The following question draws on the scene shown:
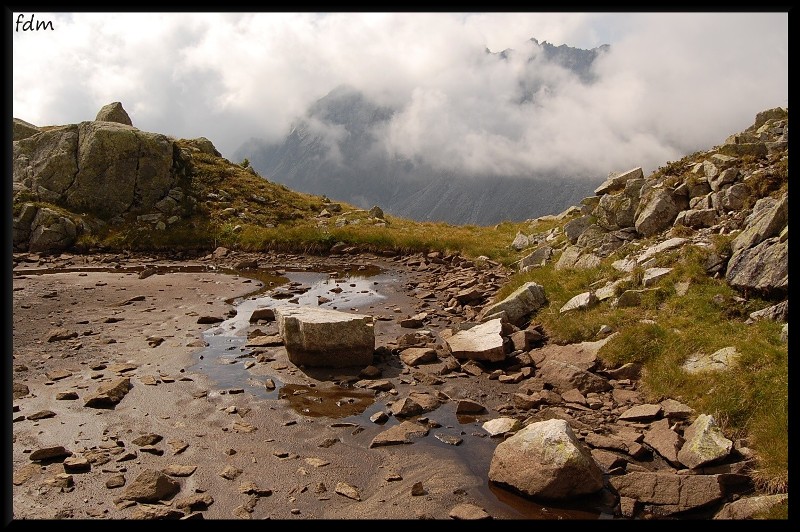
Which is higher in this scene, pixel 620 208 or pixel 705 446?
pixel 620 208

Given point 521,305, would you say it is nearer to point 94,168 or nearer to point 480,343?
point 480,343

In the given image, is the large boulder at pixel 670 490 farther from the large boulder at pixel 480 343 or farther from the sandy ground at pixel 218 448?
the large boulder at pixel 480 343

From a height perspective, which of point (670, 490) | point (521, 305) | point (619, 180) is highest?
point (619, 180)

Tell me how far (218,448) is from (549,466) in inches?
239

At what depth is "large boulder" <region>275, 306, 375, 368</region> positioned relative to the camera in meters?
14.1

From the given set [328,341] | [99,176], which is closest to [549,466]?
[328,341]

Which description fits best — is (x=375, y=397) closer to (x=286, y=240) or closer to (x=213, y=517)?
(x=213, y=517)

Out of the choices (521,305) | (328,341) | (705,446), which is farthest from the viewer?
(521,305)

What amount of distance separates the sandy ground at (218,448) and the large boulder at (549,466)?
28 cm

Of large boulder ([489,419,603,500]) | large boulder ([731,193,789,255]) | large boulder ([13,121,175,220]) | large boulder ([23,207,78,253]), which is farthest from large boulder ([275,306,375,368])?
large boulder ([13,121,175,220])

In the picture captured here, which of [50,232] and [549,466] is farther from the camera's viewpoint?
[50,232]

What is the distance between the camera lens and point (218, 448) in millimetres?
→ 9852

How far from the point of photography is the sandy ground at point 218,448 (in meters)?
7.97
